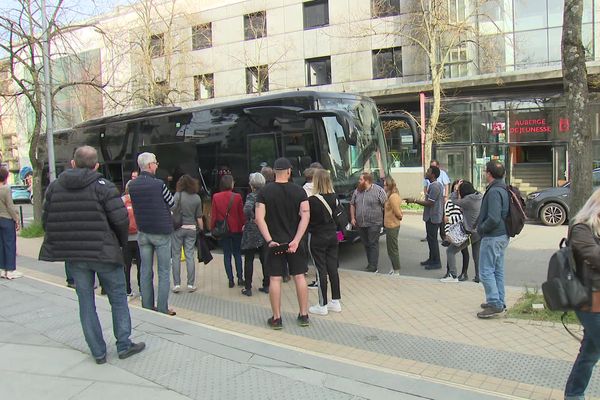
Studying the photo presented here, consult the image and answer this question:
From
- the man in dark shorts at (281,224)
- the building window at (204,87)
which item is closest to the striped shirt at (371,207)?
the man in dark shorts at (281,224)

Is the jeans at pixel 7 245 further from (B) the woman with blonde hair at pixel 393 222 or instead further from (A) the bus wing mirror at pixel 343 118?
(B) the woman with blonde hair at pixel 393 222

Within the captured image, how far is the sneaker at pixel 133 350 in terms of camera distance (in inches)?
175

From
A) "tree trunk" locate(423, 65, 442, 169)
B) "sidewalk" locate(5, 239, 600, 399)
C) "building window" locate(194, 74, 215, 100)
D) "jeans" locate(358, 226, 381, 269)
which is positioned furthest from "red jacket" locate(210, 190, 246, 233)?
"building window" locate(194, 74, 215, 100)

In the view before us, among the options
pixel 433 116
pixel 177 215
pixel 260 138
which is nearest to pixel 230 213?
pixel 177 215

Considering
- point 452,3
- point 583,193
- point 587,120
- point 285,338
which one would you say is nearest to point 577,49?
point 587,120

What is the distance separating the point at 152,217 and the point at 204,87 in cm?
2712

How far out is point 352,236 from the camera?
971cm

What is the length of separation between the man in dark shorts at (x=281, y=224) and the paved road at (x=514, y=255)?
12.2 ft

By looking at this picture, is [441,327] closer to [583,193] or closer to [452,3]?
[583,193]

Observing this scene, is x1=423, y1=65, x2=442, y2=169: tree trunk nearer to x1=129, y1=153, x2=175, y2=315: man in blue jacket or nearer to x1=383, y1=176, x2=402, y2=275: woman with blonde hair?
x1=383, y1=176, x2=402, y2=275: woman with blonde hair

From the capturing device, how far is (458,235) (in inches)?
289

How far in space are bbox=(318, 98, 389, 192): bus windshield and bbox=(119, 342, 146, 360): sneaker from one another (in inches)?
215

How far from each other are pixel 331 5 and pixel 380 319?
78.5ft

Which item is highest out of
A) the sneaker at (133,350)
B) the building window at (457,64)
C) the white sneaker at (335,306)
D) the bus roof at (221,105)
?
the building window at (457,64)
